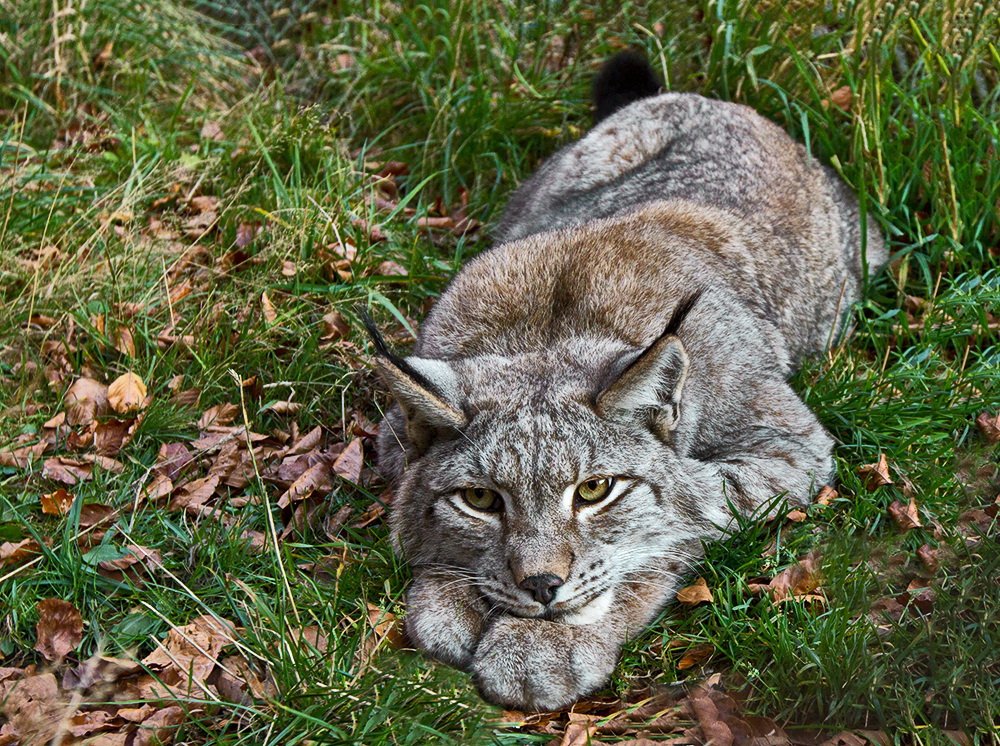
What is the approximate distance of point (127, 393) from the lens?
213 inches

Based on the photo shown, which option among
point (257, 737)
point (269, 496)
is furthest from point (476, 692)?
point (269, 496)

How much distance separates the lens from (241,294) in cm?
613

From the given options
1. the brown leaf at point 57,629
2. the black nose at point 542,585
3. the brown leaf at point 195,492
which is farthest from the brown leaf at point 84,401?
the black nose at point 542,585

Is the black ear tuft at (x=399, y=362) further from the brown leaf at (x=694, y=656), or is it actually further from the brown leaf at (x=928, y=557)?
the brown leaf at (x=928, y=557)

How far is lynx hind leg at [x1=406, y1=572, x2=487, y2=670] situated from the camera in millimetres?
3939

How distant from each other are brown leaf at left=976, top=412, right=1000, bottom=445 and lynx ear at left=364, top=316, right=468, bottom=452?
2480mm

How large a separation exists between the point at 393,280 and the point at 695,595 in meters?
2.73

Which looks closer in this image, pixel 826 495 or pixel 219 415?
pixel 826 495

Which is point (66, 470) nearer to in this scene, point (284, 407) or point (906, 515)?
point (284, 407)

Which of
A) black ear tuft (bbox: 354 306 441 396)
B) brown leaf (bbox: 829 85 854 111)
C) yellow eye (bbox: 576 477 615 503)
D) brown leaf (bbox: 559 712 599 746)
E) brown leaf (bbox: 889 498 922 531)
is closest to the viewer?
brown leaf (bbox: 559 712 599 746)

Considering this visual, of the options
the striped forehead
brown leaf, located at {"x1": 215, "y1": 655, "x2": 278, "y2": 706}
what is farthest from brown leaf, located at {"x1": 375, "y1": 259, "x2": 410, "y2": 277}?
brown leaf, located at {"x1": 215, "y1": 655, "x2": 278, "y2": 706}

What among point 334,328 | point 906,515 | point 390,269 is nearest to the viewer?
point 906,515

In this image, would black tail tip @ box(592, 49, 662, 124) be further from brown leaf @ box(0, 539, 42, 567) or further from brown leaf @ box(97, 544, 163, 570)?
brown leaf @ box(0, 539, 42, 567)

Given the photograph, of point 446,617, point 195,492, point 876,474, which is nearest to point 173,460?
point 195,492
